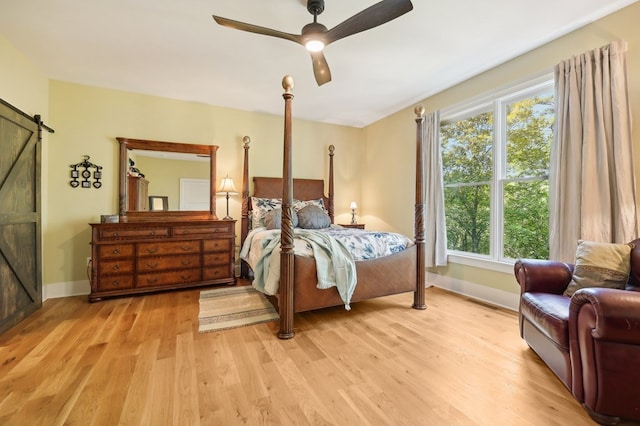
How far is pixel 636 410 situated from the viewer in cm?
131

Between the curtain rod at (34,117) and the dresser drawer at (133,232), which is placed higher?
the curtain rod at (34,117)

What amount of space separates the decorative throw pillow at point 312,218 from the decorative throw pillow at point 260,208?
0.52 meters

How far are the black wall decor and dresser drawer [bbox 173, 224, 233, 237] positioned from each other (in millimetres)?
1247

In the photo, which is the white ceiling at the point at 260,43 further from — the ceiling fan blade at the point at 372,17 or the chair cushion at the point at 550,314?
the chair cushion at the point at 550,314

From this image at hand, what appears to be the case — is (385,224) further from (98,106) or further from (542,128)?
(98,106)

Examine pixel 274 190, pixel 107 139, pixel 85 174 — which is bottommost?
pixel 274 190

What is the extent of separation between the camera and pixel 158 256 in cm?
338

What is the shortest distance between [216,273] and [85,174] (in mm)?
2095

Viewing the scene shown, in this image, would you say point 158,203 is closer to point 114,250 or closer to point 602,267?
point 114,250

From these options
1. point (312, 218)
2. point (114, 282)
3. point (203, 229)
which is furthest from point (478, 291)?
point (114, 282)

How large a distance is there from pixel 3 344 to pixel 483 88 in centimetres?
521

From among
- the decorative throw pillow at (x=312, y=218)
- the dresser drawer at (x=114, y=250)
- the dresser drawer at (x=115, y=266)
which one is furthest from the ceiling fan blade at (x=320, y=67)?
the dresser drawer at (x=115, y=266)

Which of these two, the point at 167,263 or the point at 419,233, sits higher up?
the point at 419,233

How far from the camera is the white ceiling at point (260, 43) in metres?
2.17
